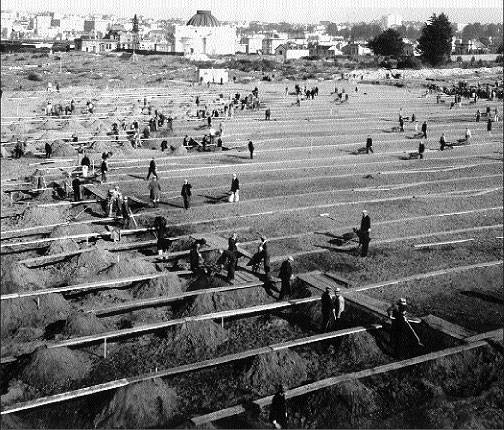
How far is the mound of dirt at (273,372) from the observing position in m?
11.3

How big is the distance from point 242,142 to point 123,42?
10045 cm

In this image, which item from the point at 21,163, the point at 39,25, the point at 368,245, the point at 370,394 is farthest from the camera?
the point at 39,25

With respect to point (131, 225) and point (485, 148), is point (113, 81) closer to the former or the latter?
point (485, 148)

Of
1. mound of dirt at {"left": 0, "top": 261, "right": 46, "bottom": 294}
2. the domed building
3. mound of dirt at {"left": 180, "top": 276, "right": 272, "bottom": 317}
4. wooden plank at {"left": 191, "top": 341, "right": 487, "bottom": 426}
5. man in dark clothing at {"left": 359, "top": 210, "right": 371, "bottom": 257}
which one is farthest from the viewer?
the domed building

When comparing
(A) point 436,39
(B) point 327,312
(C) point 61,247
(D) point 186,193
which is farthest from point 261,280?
(A) point 436,39

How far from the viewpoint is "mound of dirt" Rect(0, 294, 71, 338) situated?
13.8 metres

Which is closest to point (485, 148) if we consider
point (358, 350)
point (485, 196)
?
point (485, 196)

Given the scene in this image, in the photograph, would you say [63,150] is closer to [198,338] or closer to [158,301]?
[158,301]

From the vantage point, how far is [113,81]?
71.2 m

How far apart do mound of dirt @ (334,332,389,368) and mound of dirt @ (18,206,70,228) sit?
37.8 ft

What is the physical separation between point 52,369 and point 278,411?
3.94m

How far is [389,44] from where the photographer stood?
10906 centimetres

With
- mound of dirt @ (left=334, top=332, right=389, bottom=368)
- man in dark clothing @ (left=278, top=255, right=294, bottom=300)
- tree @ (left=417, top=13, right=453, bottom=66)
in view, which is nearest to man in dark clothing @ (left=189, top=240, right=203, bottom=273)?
man in dark clothing @ (left=278, top=255, right=294, bottom=300)

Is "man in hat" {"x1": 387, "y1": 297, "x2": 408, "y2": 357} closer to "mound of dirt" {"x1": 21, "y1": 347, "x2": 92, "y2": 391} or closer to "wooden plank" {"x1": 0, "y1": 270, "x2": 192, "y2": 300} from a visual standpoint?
"mound of dirt" {"x1": 21, "y1": 347, "x2": 92, "y2": 391}
